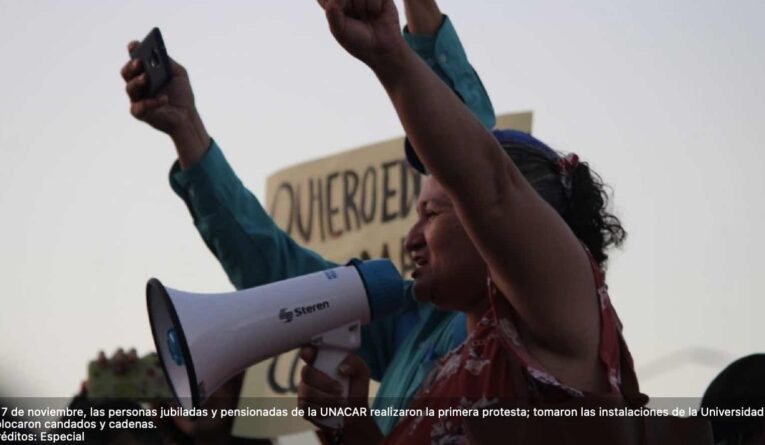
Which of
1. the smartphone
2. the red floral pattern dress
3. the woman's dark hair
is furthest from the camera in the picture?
the smartphone

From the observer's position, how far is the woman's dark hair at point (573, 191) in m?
2.61

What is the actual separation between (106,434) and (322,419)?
49.2 inches

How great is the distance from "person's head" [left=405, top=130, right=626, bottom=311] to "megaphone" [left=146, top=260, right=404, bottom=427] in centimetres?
14

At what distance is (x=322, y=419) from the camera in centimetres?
267

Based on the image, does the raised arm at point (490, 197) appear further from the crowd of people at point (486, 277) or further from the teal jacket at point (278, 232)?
the teal jacket at point (278, 232)

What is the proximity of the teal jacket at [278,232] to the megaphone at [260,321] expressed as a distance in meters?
0.39

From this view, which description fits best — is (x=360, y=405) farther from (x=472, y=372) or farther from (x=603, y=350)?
(x=603, y=350)

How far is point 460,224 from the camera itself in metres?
2.64

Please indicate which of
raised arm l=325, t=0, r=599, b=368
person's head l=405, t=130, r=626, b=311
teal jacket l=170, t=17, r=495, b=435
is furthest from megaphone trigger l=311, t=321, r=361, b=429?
raised arm l=325, t=0, r=599, b=368

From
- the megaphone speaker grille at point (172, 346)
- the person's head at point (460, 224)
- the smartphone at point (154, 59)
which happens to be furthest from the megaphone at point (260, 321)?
the smartphone at point (154, 59)

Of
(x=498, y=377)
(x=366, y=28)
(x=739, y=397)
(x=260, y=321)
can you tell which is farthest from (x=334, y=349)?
(x=739, y=397)

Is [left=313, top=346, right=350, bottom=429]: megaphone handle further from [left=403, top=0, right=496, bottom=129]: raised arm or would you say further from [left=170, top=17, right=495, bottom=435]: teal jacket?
[left=403, top=0, right=496, bottom=129]: raised arm

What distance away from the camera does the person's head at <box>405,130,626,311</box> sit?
262 centimetres

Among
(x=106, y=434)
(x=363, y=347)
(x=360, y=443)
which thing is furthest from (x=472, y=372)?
(x=106, y=434)
